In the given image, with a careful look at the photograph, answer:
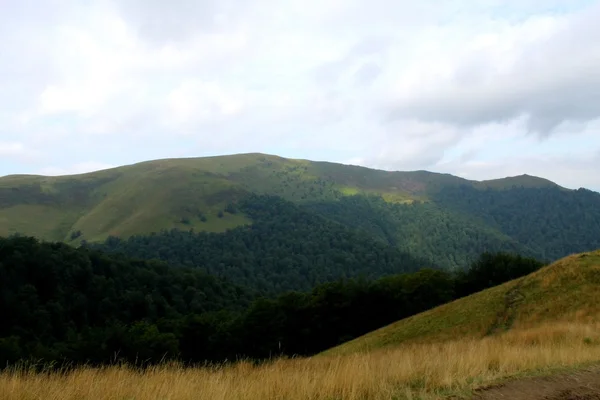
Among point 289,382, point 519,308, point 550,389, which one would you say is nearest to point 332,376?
point 289,382

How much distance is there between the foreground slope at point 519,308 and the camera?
25.5 m

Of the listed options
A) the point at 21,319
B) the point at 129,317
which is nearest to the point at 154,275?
the point at 129,317

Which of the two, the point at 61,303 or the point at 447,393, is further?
the point at 61,303

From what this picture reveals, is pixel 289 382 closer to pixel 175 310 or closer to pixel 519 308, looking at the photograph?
pixel 519 308

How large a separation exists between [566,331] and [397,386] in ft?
40.9

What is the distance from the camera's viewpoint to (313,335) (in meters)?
79.7

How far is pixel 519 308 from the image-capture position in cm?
2872

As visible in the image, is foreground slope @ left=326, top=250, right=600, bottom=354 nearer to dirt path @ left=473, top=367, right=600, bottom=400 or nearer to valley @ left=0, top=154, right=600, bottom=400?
valley @ left=0, top=154, right=600, bottom=400

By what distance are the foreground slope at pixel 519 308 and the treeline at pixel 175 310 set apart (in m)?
24.3

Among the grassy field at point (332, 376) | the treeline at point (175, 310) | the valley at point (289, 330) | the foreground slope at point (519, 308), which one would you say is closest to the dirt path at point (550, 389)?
the valley at point (289, 330)

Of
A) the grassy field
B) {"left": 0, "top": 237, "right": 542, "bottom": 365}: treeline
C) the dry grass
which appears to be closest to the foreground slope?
the grassy field

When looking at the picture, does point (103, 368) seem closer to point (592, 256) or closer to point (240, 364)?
point (240, 364)

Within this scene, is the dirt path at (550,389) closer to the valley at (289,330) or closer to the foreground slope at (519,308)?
the valley at (289,330)

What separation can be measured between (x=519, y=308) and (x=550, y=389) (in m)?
23.6
